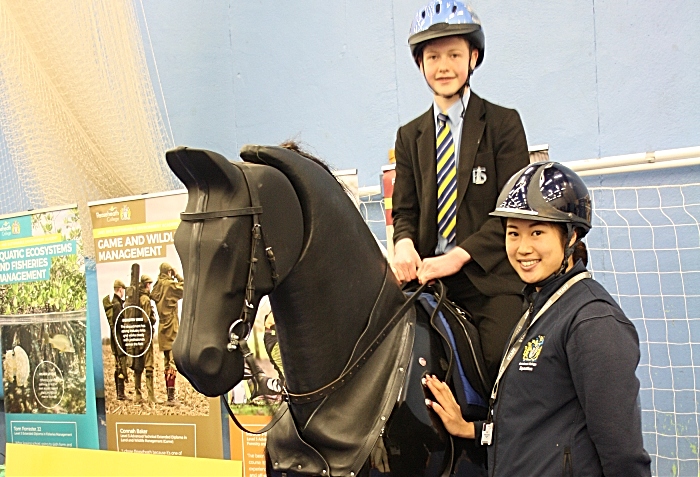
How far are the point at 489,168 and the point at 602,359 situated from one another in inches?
35.0

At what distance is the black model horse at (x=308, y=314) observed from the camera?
1.65 metres

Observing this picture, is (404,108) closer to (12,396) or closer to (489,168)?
(489,168)

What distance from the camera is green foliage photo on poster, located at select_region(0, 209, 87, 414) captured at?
4.77m

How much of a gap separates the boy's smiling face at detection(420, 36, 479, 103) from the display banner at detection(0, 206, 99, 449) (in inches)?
119

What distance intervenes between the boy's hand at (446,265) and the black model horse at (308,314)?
15 cm

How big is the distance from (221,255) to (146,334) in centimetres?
288

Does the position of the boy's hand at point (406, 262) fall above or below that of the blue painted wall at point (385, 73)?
below

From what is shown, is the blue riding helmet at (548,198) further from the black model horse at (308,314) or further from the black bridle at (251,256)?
the black bridle at (251,256)

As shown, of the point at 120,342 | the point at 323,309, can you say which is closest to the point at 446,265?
the point at 323,309

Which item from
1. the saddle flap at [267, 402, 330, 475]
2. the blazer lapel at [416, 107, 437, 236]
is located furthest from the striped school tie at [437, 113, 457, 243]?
the saddle flap at [267, 402, 330, 475]

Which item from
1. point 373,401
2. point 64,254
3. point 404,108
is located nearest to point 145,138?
point 64,254

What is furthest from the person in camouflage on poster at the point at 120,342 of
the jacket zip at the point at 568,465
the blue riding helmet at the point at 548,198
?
the jacket zip at the point at 568,465

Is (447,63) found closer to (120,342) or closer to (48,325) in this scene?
(120,342)

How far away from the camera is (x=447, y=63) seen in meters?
2.38
